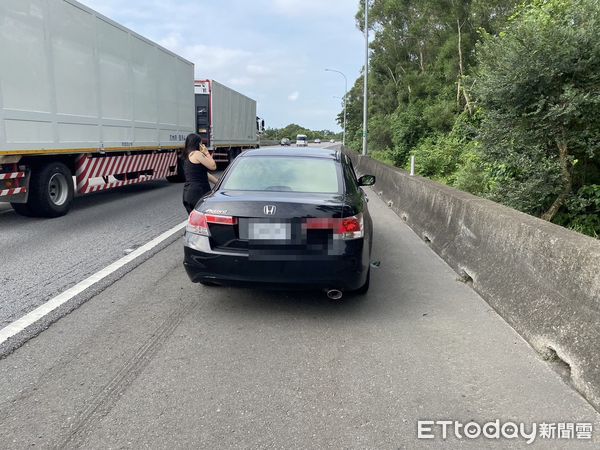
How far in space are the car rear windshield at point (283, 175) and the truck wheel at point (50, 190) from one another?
209 inches

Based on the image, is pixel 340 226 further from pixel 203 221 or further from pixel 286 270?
pixel 203 221

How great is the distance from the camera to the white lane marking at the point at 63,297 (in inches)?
161

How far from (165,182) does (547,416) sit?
52.5 ft

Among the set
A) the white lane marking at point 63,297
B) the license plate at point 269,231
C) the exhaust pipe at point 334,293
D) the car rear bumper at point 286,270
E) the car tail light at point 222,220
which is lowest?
the white lane marking at point 63,297

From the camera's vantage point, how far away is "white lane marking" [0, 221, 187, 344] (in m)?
4.09

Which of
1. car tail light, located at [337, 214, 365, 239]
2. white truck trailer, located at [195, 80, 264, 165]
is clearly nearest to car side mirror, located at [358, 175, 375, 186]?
car tail light, located at [337, 214, 365, 239]

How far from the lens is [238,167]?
5.37 m

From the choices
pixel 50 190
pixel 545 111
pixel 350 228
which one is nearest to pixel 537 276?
pixel 350 228

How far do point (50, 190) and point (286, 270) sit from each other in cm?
710

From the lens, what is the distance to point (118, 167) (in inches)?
469

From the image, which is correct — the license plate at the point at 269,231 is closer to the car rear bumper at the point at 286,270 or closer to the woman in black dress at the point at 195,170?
the car rear bumper at the point at 286,270

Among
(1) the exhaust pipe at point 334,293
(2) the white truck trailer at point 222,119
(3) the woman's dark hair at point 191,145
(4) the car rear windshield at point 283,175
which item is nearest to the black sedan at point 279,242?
(1) the exhaust pipe at point 334,293

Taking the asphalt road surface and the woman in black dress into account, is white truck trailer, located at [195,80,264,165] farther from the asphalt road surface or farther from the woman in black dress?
the asphalt road surface

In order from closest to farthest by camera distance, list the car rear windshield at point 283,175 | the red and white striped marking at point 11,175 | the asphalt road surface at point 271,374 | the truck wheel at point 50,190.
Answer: the asphalt road surface at point 271,374 < the car rear windshield at point 283,175 < the red and white striped marking at point 11,175 < the truck wheel at point 50,190
